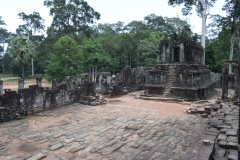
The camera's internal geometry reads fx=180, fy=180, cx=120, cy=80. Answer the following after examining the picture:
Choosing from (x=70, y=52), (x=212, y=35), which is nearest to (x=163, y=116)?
(x=70, y=52)

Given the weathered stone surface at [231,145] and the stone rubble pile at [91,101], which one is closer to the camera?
the weathered stone surface at [231,145]

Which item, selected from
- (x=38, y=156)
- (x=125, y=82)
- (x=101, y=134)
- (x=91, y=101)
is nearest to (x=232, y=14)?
(x=125, y=82)

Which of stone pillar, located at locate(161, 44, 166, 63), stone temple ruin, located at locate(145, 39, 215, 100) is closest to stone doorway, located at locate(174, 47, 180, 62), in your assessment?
stone temple ruin, located at locate(145, 39, 215, 100)

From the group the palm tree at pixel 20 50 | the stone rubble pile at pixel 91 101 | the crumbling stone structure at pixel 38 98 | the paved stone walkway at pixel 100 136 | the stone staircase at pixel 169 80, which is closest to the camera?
the paved stone walkway at pixel 100 136

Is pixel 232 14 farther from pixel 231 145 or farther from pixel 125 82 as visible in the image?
pixel 231 145

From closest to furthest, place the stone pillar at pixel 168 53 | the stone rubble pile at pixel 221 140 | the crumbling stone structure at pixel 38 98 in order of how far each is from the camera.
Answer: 1. the stone rubble pile at pixel 221 140
2. the crumbling stone structure at pixel 38 98
3. the stone pillar at pixel 168 53

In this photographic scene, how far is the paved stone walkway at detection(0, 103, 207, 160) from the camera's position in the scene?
5070 mm

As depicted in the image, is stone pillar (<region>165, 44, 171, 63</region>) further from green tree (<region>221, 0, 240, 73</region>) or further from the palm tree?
the palm tree

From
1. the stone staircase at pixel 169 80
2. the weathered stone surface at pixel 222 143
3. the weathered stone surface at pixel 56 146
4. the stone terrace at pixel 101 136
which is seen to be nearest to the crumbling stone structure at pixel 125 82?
the stone staircase at pixel 169 80

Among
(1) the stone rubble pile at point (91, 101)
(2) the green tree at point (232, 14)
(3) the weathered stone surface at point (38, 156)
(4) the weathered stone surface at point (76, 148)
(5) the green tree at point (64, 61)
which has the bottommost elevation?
(4) the weathered stone surface at point (76, 148)

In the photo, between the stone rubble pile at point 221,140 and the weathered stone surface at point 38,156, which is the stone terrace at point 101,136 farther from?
the stone rubble pile at point 221,140

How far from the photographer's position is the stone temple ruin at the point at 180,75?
13.2 metres

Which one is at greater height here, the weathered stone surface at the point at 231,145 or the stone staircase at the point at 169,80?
the stone staircase at the point at 169,80

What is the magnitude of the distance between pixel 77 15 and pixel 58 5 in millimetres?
3225
